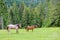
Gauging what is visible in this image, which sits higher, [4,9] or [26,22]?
[4,9]

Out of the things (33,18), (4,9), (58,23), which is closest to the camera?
(4,9)

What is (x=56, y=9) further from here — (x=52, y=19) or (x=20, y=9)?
(x=20, y=9)

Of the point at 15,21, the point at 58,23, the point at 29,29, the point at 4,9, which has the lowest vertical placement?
the point at 15,21

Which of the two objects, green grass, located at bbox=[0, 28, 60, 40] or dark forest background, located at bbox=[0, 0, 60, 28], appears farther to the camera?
dark forest background, located at bbox=[0, 0, 60, 28]

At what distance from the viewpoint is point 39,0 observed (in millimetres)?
96875

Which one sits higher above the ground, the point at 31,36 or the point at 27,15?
the point at 31,36

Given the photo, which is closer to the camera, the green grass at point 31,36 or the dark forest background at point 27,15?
the green grass at point 31,36

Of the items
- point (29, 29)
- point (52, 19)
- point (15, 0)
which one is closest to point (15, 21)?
point (15, 0)

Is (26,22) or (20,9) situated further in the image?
(20,9)

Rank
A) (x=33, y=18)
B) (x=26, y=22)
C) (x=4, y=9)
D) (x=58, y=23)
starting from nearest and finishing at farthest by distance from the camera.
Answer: (x=4, y=9) < (x=58, y=23) < (x=26, y=22) < (x=33, y=18)

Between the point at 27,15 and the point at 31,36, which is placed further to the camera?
the point at 27,15

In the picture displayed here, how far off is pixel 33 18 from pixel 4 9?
1994 inches

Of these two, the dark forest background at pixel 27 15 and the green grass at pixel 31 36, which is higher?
the green grass at pixel 31 36

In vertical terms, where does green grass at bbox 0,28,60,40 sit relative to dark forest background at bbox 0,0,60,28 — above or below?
above
